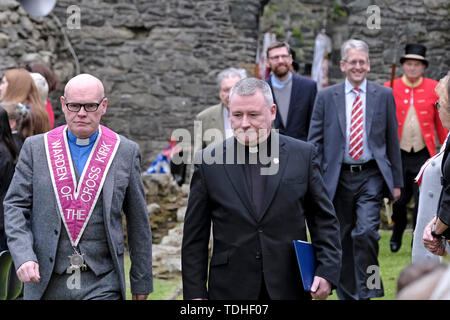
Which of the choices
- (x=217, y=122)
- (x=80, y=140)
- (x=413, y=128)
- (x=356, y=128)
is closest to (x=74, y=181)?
(x=80, y=140)

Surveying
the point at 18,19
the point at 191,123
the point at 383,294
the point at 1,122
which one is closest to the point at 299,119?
the point at 383,294

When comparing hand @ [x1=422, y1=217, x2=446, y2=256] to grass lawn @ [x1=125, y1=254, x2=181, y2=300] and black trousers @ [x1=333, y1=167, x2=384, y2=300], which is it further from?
grass lawn @ [x1=125, y1=254, x2=181, y2=300]

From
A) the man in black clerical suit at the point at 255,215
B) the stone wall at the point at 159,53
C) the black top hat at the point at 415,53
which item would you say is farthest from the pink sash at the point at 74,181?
the stone wall at the point at 159,53

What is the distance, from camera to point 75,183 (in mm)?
3984

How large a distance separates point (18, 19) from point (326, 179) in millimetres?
5670

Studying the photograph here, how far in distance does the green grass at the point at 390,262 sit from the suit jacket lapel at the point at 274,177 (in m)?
3.24

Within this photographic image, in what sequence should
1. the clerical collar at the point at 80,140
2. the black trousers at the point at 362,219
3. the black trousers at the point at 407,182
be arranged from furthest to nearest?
the black trousers at the point at 407,182 → the black trousers at the point at 362,219 → the clerical collar at the point at 80,140

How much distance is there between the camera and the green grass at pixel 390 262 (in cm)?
723

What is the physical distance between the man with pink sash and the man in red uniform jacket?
4.96m

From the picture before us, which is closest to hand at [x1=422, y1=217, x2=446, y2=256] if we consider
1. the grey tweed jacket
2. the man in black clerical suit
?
the man in black clerical suit

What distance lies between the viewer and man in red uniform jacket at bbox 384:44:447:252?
28.2ft

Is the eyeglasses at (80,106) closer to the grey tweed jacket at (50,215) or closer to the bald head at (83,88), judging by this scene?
the bald head at (83,88)

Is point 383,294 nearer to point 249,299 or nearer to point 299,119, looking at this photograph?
point 299,119

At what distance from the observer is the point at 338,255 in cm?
392
